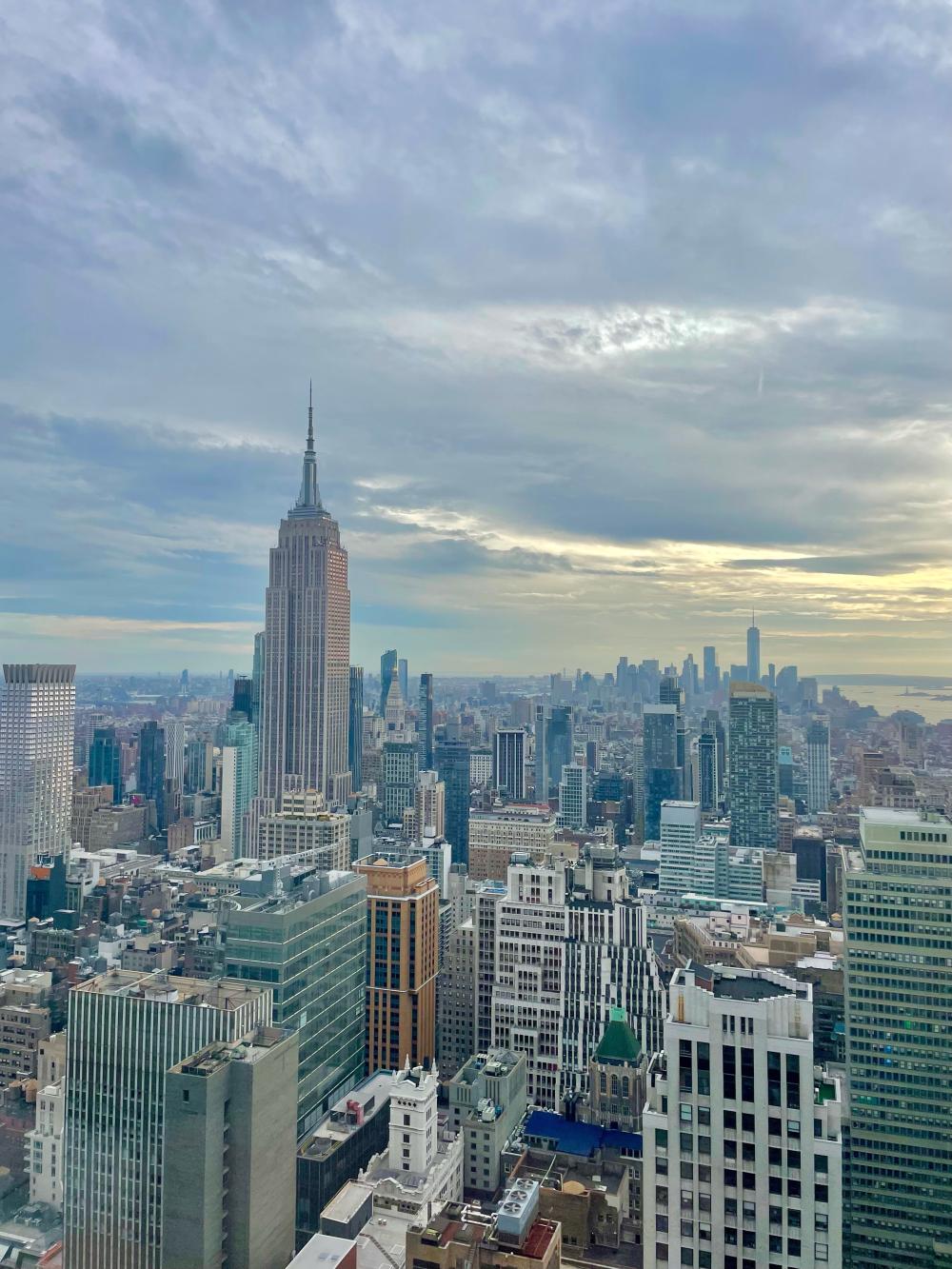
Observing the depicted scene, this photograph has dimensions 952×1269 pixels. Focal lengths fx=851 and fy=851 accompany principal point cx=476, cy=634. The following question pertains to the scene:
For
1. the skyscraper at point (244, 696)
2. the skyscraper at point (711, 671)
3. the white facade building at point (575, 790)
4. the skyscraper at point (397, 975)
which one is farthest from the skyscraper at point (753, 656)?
the skyscraper at point (244, 696)

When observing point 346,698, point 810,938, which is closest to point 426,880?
point 810,938

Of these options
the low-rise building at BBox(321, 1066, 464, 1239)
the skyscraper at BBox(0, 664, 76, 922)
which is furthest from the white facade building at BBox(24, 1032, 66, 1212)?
the skyscraper at BBox(0, 664, 76, 922)

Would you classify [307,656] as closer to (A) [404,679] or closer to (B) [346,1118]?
(A) [404,679]

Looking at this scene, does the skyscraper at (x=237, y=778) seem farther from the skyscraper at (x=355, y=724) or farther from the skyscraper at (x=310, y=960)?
the skyscraper at (x=310, y=960)

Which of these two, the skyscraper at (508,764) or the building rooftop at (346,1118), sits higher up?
the skyscraper at (508,764)

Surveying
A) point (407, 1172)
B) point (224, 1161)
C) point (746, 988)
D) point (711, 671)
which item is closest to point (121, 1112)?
point (224, 1161)
